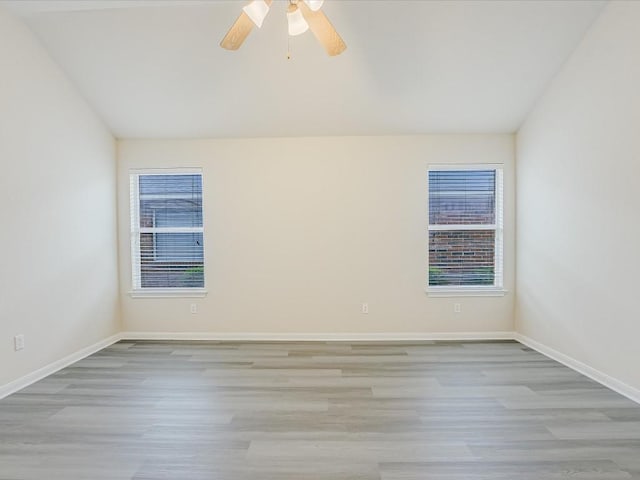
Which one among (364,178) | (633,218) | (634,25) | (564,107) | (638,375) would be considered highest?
(634,25)

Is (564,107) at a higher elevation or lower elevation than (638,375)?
higher

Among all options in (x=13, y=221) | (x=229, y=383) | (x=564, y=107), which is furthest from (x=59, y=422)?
(x=564, y=107)

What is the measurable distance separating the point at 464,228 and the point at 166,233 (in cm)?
384

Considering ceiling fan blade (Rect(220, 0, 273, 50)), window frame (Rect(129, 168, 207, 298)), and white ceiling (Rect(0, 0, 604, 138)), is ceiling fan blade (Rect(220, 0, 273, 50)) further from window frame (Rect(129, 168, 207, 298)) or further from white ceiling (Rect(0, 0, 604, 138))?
window frame (Rect(129, 168, 207, 298))

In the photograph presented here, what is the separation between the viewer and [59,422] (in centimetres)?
259

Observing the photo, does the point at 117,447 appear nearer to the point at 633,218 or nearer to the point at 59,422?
the point at 59,422

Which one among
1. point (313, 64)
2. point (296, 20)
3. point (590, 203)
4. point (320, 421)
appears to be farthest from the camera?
point (313, 64)

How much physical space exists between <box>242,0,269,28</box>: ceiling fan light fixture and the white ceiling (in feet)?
3.98

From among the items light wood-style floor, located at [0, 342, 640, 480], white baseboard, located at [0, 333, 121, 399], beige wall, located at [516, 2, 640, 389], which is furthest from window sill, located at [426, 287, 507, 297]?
white baseboard, located at [0, 333, 121, 399]

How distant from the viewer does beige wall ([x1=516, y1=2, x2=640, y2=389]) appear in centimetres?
291

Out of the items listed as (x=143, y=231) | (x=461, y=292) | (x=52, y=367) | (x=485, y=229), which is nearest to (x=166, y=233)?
(x=143, y=231)

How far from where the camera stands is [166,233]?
4.82m

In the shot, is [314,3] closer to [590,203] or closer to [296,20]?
[296,20]

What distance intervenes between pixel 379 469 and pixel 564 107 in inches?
146
